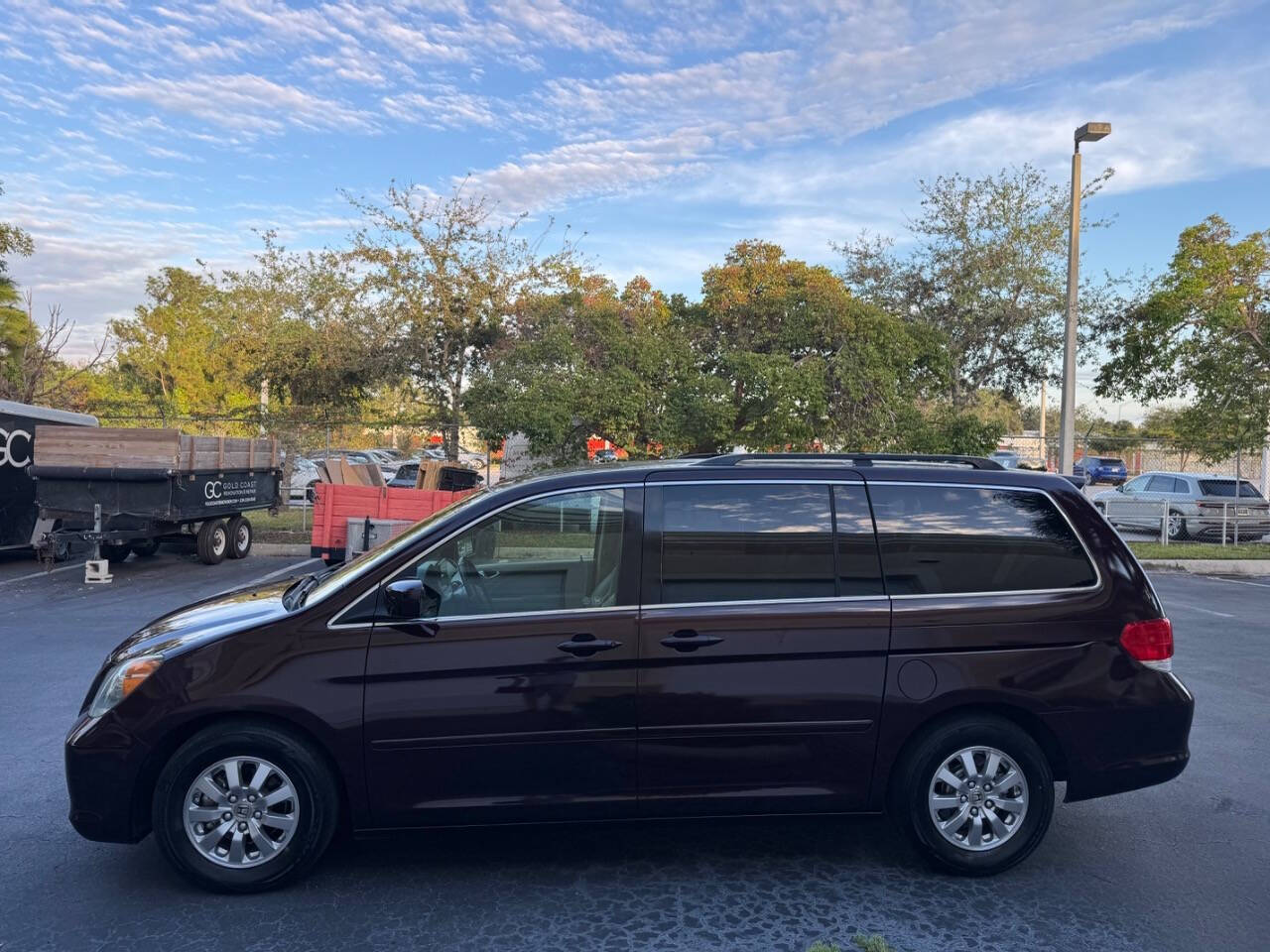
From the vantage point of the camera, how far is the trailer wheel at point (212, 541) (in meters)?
14.7

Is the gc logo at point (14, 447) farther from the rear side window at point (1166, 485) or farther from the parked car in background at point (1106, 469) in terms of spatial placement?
the parked car in background at point (1106, 469)

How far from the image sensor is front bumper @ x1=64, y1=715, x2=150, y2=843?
3953 millimetres

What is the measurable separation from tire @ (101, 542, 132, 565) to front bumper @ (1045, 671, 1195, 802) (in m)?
13.6

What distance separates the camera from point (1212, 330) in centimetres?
1838

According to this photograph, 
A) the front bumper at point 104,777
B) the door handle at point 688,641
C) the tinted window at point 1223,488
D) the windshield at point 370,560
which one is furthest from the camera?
the tinted window at point 1223,488

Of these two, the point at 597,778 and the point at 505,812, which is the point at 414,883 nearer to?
the point at 505,812

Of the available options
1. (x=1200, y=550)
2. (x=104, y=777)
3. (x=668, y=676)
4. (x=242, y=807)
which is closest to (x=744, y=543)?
(x=668, y=676)

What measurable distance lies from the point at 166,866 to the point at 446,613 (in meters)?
1.68

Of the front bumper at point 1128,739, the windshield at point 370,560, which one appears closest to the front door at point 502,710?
the windshield at point 370,560

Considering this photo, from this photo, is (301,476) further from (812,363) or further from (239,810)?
(239,810)

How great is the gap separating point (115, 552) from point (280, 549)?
8.36 ft

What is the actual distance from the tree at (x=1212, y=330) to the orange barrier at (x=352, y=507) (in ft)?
46.0

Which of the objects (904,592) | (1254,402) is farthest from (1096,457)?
(904,592)

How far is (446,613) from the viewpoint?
4117 mm
